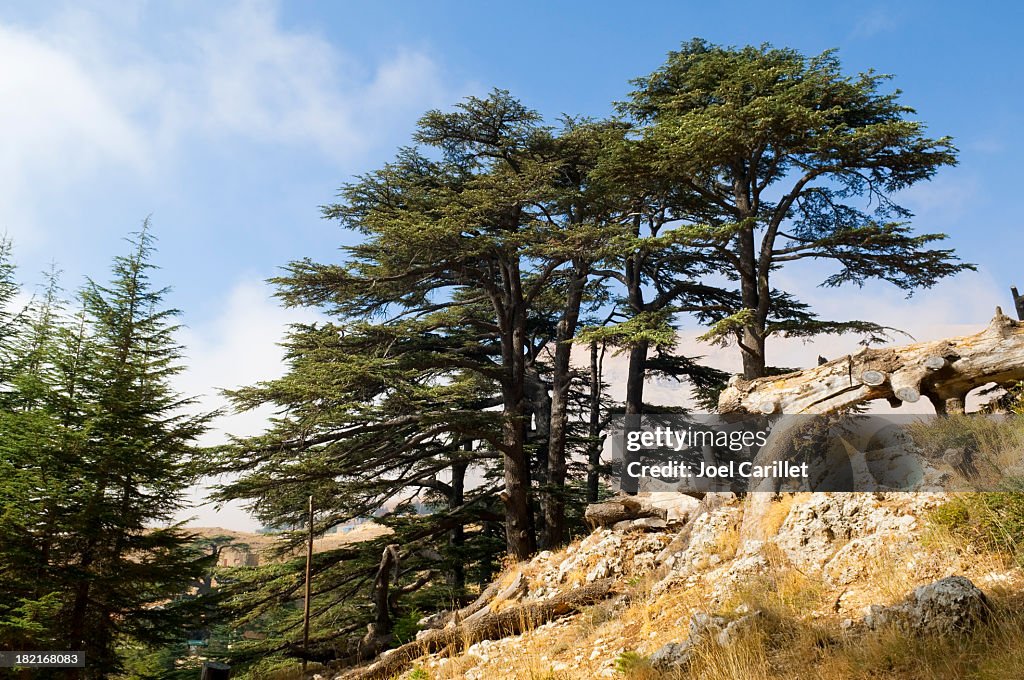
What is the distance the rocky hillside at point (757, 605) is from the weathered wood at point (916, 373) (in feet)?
6.04

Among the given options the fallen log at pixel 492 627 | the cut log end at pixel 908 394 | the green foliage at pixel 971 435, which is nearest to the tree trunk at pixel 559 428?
the fallen log at pixel 492 627

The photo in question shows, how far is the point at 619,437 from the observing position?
17594 millimetres

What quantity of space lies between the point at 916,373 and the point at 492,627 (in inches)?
276

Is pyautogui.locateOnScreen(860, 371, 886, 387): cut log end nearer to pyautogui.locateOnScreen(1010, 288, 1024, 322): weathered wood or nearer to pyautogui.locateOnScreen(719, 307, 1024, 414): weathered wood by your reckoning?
pyautogui.locateOnScreen(719, 307, 1024, 414): weathered wood

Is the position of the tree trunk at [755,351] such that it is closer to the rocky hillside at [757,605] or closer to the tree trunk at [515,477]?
the rocky hillside at [757,605]

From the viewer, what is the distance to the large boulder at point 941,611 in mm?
4871

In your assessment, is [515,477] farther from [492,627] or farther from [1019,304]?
[1019,304]

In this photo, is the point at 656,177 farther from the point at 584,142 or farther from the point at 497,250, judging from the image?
the point at 497,250

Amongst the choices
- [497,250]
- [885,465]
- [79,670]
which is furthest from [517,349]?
[79,670]

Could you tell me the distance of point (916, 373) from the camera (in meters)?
8.88

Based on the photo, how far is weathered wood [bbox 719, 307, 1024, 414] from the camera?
8.56 metres

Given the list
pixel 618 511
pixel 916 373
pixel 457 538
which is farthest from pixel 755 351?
pixel 457 538

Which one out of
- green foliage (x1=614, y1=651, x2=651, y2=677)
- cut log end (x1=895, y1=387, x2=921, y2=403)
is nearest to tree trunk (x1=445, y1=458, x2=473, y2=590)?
cut log end (x1=895, y1=387, x2=921, y2=403)

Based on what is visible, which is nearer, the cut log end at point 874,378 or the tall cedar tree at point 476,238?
the cut log end at point 874,378
